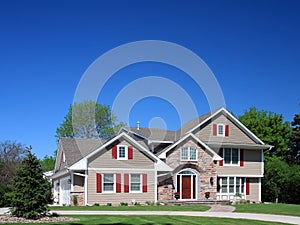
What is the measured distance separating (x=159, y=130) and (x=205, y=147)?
500 centimetres

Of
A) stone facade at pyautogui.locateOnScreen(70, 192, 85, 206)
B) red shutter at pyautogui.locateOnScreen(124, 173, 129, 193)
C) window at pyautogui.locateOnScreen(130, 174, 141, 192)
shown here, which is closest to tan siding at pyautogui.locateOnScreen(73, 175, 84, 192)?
stone facade at pyautogui.locateOnScreen(70, 192, 85, 206)

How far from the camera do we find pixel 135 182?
29938 mm

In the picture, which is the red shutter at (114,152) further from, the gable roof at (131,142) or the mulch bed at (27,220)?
the mulch bed at (27,220)

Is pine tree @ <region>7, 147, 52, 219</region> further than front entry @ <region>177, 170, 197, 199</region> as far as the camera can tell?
No

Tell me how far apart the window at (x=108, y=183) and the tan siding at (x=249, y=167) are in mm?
9891

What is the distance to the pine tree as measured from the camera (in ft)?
54.0

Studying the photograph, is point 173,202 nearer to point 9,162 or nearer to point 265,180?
point 265,180

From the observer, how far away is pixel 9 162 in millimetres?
47219

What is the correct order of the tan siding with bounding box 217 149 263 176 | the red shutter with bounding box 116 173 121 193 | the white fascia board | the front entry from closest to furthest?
the white fascia board → the red shutter with bounding box 116 173 121 193 → the front entry → the tan siding with bounding box 217 149 263 176

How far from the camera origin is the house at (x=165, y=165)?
2898 cm

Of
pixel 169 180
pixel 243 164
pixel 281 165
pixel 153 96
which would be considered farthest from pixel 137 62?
pixel 281 165

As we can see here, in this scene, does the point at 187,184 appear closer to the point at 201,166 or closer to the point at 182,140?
the point at 201,166

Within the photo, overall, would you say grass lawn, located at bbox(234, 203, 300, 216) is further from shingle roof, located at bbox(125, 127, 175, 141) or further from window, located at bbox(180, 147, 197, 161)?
shingle roof, located at bbox(125, 127, 175, 141)

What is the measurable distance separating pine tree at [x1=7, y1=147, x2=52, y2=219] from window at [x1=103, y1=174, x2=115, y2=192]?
1172cm
